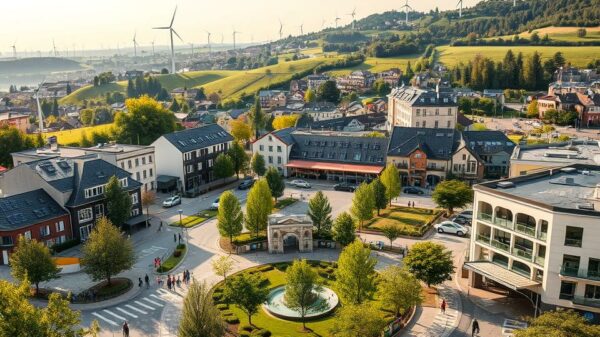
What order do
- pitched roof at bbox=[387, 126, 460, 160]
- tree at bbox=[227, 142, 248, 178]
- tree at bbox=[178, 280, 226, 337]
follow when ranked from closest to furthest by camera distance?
tree at bbox=[178, 280, 226, 337]
pitched roof at bbox=[387, 126, 460, 160]
tree at bbox=[227, 142, 248, 178]

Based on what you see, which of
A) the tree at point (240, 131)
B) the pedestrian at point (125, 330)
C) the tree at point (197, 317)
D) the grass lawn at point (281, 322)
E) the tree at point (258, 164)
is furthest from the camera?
the tree at point (240, 131)

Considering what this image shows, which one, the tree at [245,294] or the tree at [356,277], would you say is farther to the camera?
the tree at [356,277]

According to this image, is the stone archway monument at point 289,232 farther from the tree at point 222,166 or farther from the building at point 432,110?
the building at point 432,110

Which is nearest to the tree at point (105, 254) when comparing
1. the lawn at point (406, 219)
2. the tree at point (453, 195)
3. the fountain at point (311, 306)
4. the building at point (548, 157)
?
the fountain at point (311, 306)

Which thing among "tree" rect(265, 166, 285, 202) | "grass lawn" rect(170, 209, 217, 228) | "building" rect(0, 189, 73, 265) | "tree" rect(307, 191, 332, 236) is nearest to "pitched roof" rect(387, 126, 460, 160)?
"tree" rect(265, 166, 285, 202)

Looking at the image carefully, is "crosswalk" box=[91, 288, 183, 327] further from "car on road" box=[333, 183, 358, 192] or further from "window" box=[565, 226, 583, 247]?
"car on road" box=[333, 183, 358, 192]

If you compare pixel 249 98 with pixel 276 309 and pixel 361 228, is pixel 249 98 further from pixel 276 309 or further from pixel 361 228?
pixel 276 309
